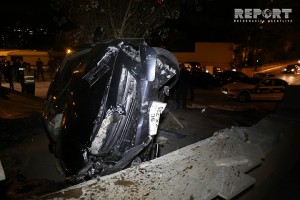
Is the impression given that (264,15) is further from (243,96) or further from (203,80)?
(243,96)

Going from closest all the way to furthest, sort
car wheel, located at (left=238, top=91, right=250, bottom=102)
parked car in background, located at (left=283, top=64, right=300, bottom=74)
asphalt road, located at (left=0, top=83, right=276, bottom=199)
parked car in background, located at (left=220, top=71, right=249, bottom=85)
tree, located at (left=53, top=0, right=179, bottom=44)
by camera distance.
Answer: asphalt road, located at (left=0, top=83, right=276, bottom=199) → tree, located at (left=53, top=0, right=179, bottom=44) → car wheel, located at (left=238, top=91, right=250, bottom=102) → parked car in background, located at (left=220, top=71, right=249, bottom=85) → parked car in background, located at (left=283, top=64, right=300, bottom=74)

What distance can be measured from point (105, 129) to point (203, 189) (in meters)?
1.29

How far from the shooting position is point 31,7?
20.6 meters

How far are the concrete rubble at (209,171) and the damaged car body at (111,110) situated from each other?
0.64 metres

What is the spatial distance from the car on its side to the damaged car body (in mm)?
14353

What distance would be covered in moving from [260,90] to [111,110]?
1539 centimetres

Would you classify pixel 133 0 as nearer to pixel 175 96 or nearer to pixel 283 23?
pixel 175 96

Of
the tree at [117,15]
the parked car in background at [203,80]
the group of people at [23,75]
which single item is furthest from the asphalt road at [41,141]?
the parked car in background at [203,80]

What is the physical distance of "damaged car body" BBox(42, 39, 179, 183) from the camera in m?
3.41

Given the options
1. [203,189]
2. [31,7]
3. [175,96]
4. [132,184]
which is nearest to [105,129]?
[132,184]

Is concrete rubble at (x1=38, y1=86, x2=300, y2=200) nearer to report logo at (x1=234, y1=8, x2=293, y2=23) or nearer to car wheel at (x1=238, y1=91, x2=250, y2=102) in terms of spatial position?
car wheel at (x1=238, y1=91, x2=250, y2=102)

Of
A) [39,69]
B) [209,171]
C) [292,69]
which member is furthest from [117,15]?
[292,69]

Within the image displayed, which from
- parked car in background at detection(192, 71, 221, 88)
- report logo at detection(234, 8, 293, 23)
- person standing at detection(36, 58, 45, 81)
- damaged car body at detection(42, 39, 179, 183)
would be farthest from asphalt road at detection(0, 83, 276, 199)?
report logo at detection(234, 8, 293, 23)

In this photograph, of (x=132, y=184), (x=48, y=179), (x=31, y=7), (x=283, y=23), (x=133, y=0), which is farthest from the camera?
(x=283, y=23)
